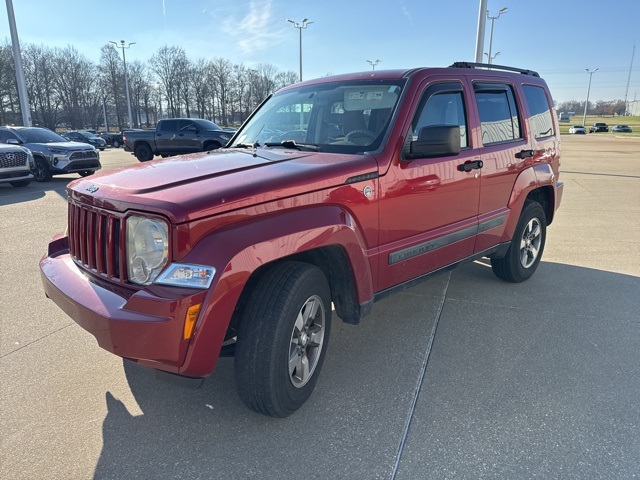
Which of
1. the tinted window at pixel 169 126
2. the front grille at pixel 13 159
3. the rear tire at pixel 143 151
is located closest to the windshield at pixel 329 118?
the front grille at pixel 13 159

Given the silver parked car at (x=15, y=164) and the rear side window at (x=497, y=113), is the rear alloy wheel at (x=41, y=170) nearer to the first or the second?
the silver parked car at (x=15, y=164)

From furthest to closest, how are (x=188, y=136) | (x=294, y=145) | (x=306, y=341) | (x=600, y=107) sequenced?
(x=600, y=107) → (x=188, y=136) → (x=294, y=145) → (x=306, y=341)

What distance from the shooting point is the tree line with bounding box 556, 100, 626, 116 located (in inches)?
5556

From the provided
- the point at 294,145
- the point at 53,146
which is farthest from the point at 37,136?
the point at 294,145

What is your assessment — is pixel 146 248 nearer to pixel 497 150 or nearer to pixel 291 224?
pixel 291 224

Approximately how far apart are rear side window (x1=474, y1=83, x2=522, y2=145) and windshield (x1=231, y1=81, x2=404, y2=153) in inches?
41.0

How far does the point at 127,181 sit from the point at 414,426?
84.1 inches

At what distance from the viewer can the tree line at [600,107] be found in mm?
141125

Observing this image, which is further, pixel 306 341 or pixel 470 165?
pixel 470 165

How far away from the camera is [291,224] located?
2.47 metres

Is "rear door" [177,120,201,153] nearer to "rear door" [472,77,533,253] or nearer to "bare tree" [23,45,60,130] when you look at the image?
"rear door" [472,77,533,253]

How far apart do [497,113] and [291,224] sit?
107 inches

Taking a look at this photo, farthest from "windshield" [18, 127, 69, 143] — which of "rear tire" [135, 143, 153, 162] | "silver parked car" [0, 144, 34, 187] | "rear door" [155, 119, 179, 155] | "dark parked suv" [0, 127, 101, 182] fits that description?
"rear tire" [135, 143, 153, 162]

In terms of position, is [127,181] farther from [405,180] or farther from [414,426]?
[414,426]
